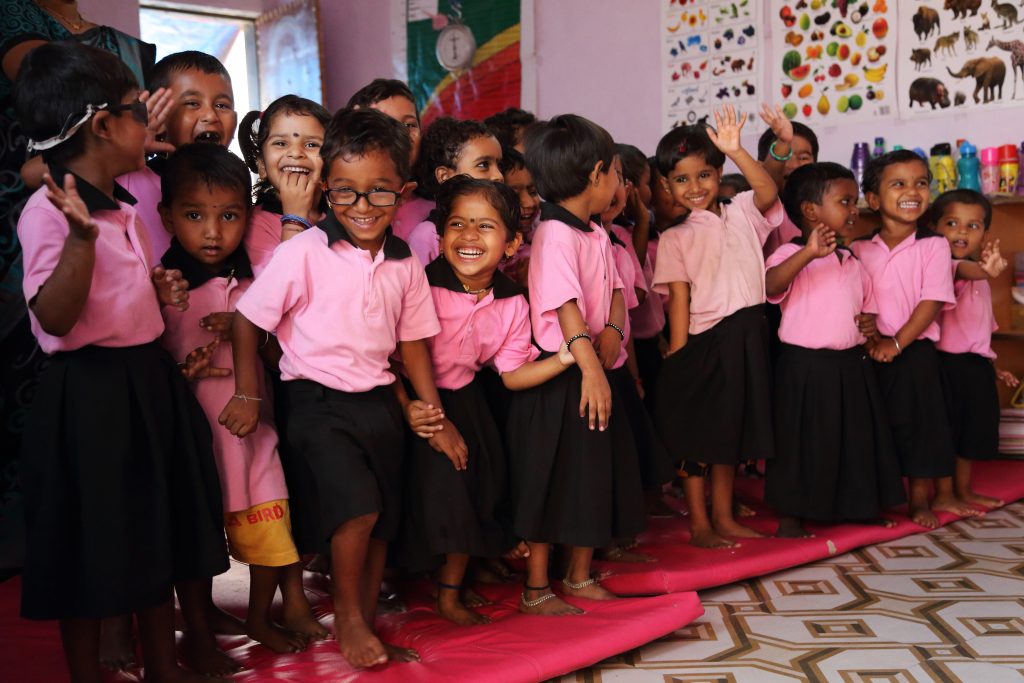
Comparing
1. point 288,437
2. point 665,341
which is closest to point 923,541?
point 665,341

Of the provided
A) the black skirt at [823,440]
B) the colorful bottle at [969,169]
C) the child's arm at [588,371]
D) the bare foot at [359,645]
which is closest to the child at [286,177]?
the child's arm at [588,371]

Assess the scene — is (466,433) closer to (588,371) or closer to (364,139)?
(588,371)

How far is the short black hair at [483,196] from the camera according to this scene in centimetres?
229

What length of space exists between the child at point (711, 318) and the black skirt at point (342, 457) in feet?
3.61

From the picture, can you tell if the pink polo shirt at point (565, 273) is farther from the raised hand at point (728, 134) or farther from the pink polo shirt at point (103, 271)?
the pink polo shirt at point (103, 271)

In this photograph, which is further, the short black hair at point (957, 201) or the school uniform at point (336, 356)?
the short black hair at point (957, 201)

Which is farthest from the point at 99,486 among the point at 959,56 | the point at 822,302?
the point at 959,56

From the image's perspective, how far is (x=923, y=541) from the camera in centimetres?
298

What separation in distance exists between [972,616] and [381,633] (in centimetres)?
149

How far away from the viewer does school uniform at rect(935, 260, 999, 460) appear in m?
3.39

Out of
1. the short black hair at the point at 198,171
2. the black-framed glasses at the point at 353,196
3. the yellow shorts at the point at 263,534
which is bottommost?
the yellow shorts at the point at 263,534

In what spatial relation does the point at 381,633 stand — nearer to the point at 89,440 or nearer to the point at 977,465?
the point at 89,440

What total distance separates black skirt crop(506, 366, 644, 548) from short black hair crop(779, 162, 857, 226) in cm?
119

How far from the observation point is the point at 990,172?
421cm
